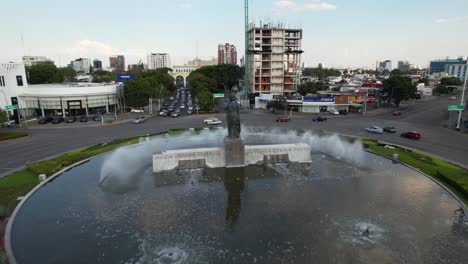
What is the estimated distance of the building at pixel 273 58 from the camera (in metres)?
99.5

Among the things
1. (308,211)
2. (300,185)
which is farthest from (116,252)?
(300,185)

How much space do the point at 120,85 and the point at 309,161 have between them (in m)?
73.0

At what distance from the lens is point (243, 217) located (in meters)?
23.3

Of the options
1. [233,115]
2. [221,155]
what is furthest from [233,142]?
[233,115]

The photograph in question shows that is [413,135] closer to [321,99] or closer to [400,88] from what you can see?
[321,99]

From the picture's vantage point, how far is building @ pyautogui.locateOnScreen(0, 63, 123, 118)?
235ft

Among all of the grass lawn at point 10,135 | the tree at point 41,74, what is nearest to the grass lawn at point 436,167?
the grass lawn at point 10,135

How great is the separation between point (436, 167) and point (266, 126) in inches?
1333

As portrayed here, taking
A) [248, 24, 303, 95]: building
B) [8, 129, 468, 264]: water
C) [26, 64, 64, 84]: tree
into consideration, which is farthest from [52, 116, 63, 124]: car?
[248, 24, 303, 95]: building

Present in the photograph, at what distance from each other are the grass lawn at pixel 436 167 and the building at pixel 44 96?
72260 millimetres

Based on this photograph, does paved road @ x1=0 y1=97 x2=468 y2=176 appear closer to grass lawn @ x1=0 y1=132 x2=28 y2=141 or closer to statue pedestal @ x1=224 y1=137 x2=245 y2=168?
grass lawn @ x1=0 y1=132 x2=28 y2=141

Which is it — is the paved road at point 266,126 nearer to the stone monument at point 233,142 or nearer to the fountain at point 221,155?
the fountain at point 221,155

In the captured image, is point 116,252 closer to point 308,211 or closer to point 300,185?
point 308,211

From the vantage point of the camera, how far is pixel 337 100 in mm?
83500
